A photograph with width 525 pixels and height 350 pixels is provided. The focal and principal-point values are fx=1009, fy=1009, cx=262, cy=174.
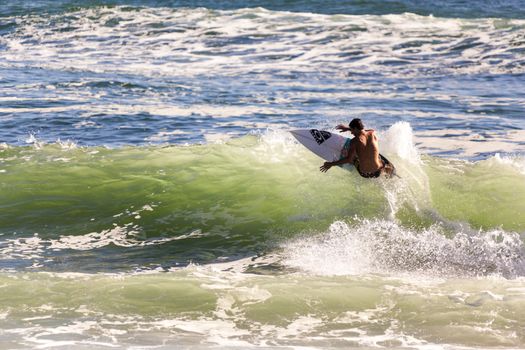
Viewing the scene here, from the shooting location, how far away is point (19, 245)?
10922mm

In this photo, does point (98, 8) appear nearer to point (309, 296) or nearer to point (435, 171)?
point (435, 171)

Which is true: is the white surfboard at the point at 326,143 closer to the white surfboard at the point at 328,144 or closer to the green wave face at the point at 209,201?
the white surfboard at the point at 328,144

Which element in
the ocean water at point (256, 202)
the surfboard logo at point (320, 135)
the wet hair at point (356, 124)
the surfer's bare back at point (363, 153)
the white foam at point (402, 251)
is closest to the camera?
the ocean water at point (256, 202)

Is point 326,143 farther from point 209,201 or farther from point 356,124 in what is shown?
point 209,201

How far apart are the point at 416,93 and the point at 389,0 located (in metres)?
13.1

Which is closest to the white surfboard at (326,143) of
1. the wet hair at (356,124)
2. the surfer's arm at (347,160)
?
the surfer's arm at (347,160)

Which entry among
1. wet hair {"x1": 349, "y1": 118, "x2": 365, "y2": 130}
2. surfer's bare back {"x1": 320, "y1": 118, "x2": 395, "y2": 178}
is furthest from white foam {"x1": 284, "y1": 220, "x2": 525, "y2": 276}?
wet hair {"x1": 349, "y1": 118, "x2": 365, "y2": 130}

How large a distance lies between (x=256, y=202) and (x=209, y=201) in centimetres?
59

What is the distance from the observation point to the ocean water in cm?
841

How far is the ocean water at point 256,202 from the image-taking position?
8406mm

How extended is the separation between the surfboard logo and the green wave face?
2.35 ft

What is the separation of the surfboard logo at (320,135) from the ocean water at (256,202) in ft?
2.65

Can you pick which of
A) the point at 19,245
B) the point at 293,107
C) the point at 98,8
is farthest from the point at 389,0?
the point at 19,245

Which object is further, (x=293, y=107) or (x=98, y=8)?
(x=98, y=8)
